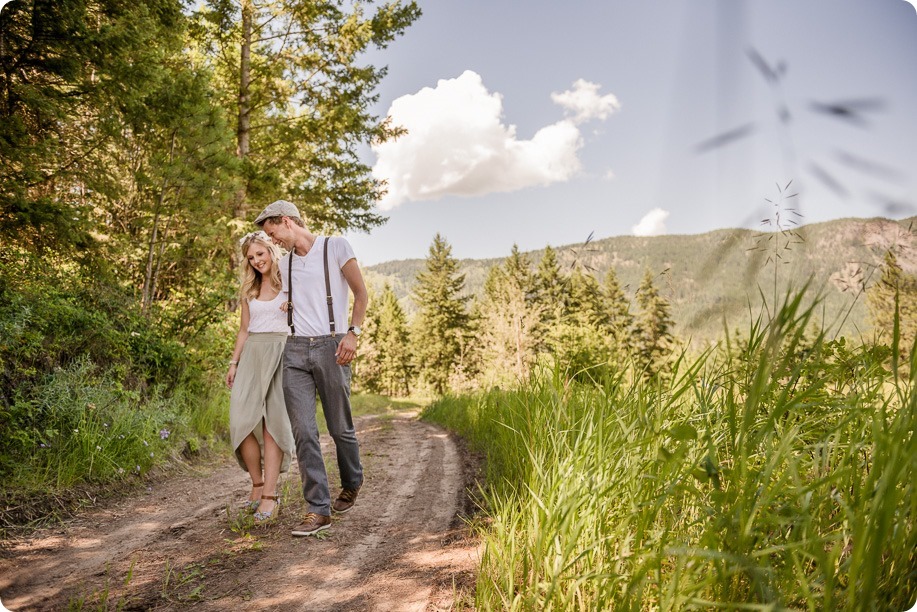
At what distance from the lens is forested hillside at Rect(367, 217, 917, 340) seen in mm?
1091

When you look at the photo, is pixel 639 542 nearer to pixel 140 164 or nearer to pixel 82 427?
pixel 82 427

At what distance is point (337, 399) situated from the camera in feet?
12.1

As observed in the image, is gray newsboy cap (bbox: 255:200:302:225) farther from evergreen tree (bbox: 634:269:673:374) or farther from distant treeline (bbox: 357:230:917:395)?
evergreen tree (bbox: 634:269:673:374)

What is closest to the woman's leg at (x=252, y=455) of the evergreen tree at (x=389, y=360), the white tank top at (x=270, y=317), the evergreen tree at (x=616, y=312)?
the white tank top at (x=270, y=317)

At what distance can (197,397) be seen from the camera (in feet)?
24.2

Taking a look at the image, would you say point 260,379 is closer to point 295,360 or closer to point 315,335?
point 295,360

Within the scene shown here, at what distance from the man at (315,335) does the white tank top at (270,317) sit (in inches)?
8.7

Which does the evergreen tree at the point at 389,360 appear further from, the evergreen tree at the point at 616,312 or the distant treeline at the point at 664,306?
the evergreen tree at the point at 616,312

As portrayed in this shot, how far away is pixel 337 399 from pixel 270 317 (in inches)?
33.2

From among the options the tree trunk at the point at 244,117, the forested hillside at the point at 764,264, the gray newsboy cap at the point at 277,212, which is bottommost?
the forested hillside at the point at 764,264

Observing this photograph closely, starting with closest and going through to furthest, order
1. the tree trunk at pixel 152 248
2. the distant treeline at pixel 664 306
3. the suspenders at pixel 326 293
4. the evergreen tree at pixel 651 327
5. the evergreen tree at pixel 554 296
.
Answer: the distant treeline at pixel 664 306, the evergreen tree at pixel 651 327, the evergreen tree at pixel 554 296, the suspenders at pixel 326 293, the tree trunk at pixel 152 248

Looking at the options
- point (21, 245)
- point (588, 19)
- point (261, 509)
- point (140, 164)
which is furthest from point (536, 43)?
point (140, 164)

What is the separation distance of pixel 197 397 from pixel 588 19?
23.2 ft

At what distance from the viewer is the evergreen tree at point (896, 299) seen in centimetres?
149
